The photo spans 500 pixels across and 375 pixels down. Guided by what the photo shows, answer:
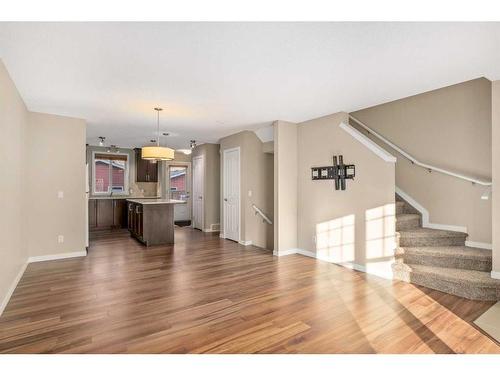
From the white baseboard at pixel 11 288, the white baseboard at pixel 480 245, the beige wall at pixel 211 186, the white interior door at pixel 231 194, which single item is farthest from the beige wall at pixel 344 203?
the white baseboard at pixel 11 288

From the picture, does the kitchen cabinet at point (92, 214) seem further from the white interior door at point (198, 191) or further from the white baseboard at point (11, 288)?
the white baseboard at point (11, 288)

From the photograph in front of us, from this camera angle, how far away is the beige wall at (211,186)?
7.79 meters

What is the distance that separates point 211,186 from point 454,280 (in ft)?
19.5

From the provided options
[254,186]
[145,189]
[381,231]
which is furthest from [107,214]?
[381,231]

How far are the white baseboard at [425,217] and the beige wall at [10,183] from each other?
5550 millimetres

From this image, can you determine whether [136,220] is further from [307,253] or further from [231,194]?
[307,253]

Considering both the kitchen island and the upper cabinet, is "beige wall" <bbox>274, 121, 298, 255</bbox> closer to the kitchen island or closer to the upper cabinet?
the kitchen island

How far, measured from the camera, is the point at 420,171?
4465 mm

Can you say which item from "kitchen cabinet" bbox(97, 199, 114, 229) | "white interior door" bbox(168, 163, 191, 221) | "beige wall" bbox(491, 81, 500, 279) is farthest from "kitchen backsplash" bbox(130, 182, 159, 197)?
"beige wall" bbox(491, 81, 500, 279)

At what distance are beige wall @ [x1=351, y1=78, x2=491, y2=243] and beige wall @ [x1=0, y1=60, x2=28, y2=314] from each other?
5506mm

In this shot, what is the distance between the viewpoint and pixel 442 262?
355 cm

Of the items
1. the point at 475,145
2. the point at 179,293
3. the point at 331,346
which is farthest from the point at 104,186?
the point at 475,145

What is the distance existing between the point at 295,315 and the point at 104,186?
8.05 metres

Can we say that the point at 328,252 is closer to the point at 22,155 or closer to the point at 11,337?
the point at 11,337
